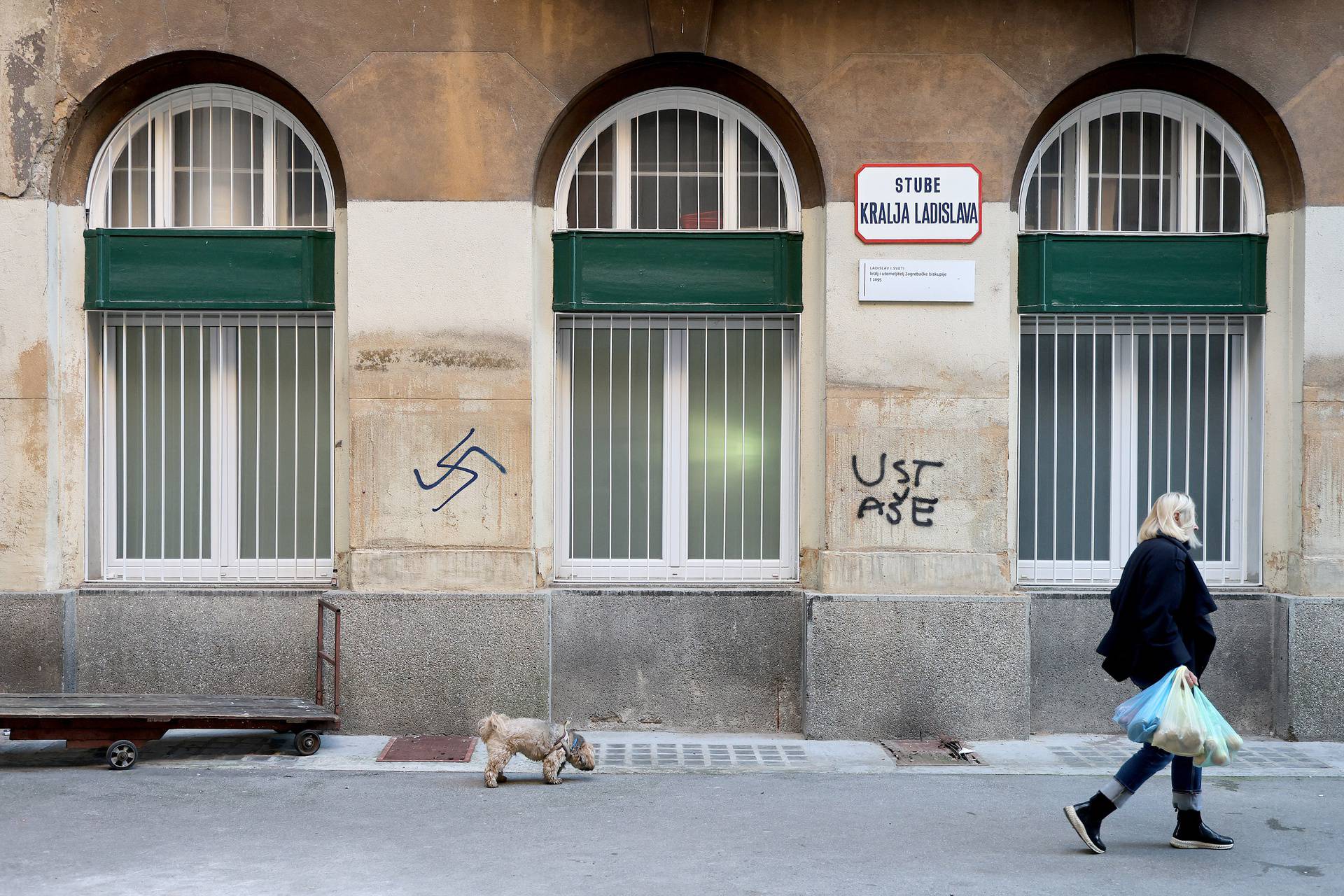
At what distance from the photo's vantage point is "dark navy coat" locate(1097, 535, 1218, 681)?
578cm

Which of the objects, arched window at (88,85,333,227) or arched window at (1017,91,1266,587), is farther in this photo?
arched window at (88,85,333,227)

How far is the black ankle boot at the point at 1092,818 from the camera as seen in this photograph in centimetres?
590

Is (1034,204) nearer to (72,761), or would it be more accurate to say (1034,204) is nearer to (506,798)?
(506,798)

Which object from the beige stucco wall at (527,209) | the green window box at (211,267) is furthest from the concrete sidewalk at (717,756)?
the green window box at (211,267)

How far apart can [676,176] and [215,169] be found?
333 centimetres

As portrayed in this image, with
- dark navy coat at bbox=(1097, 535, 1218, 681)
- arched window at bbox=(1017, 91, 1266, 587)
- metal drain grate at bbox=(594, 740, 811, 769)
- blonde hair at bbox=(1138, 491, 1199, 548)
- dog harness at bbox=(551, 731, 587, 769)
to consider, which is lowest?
metal drain grate at bbox=(594, 740, 811, 769)

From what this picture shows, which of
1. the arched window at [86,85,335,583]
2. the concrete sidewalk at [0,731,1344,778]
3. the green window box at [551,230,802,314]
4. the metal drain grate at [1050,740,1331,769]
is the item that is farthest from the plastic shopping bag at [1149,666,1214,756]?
the arched window at [86,85,335,583]

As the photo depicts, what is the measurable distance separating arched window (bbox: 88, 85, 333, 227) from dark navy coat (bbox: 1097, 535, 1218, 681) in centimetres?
601

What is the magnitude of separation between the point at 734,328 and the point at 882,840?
3.99 metres

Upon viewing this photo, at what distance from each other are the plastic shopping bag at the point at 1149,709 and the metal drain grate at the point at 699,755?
2.52 metres

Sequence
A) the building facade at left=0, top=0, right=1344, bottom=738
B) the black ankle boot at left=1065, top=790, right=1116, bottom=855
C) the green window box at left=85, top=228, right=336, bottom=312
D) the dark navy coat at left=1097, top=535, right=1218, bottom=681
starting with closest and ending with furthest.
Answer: the dark navy coat at left=1097, top=535, right=1218, bottom=681 < the black ankle boot at left=1065, top=790, right=1116, bottom=855 < the building facade at left=0, top=0, right=1344, bottom=738 < the green window box at left=85, top=228, right=336, bottom=312

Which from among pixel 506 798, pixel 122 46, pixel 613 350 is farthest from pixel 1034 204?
pixel 122 46

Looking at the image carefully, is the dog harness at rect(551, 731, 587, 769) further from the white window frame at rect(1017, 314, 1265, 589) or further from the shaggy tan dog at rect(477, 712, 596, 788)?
the white window frame at rect(1017, 314, 1265, 589)

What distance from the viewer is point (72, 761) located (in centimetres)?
763
